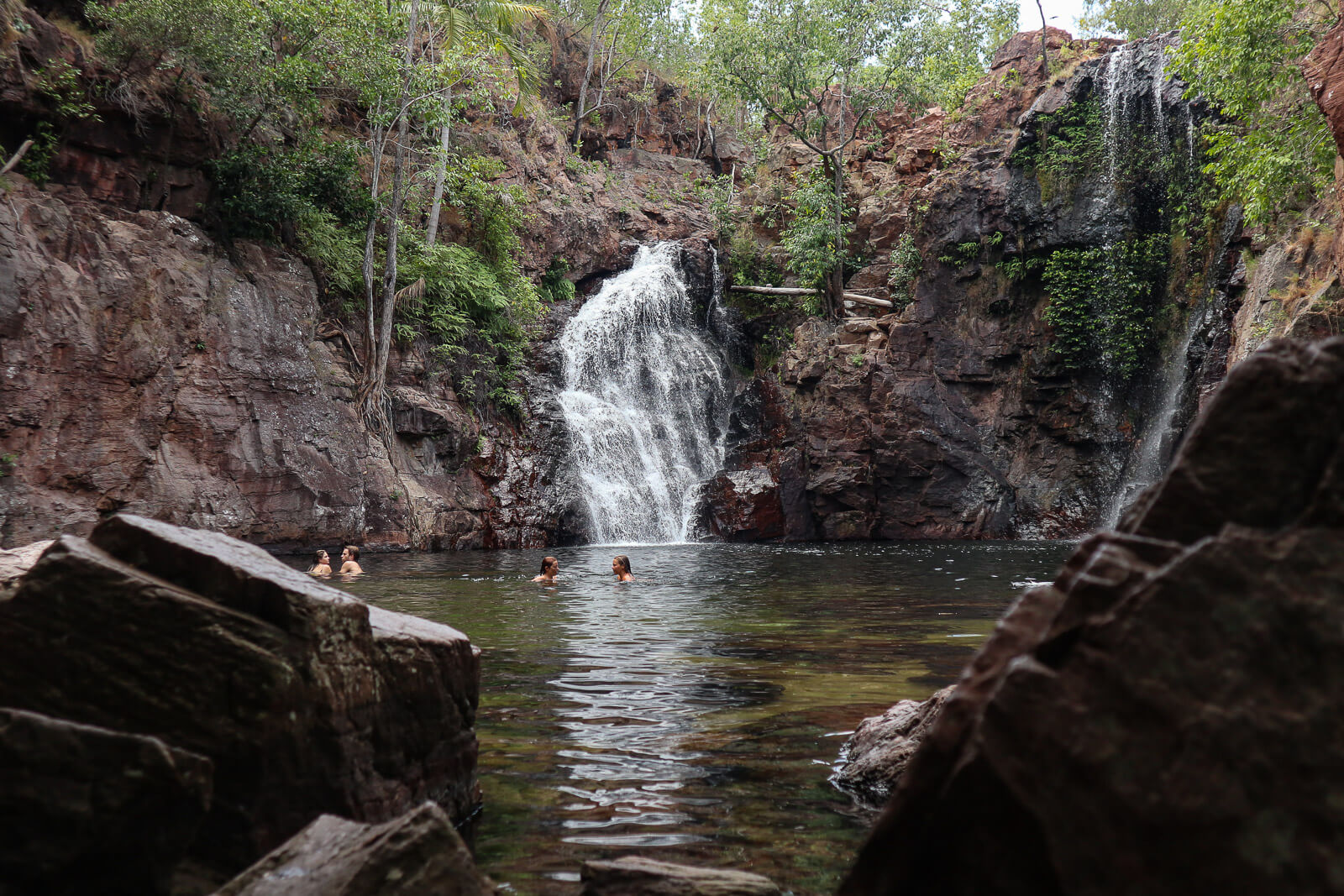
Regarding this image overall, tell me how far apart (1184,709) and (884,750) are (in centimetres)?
272

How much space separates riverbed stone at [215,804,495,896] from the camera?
8.38 ft

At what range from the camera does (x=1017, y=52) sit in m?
29.8

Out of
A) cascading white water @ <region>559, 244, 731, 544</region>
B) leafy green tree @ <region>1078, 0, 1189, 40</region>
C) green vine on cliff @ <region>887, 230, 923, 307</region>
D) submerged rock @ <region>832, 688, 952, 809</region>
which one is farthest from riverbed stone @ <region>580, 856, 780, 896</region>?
leafy green tree @ <region>1078, 0, 1189, 40</region>

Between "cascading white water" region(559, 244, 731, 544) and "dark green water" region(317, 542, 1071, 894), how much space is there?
36.4 feet

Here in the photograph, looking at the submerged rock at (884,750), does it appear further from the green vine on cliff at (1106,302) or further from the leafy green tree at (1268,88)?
the green vine on cliff at (1106,302)

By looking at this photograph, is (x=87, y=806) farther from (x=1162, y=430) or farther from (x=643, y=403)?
(x=1162, y=430)

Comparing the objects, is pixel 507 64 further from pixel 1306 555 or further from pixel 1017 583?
pixel 1306 555

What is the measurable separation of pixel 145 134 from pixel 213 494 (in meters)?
8.03

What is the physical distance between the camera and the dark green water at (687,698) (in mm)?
3656

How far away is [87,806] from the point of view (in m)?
2.71

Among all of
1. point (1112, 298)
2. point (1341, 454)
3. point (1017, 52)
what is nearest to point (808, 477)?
point (1112, 298)

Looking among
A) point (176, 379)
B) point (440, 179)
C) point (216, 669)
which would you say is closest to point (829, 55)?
point (440, 179)

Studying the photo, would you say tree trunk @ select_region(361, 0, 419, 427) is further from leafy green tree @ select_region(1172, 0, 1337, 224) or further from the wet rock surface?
leafy green tree @ select_region(1172, 0, 1337, 224)

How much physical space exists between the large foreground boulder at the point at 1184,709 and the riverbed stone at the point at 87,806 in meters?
2.24
